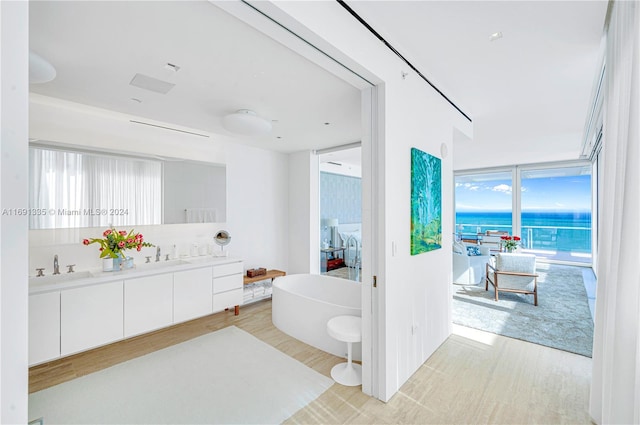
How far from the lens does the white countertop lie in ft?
7.86

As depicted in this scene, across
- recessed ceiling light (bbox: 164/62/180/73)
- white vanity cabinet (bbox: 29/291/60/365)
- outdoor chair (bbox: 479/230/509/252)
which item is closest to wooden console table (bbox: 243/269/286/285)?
white vanity cabinet (bbox: 29/291/60/365)

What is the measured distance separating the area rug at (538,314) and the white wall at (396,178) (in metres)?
1.17

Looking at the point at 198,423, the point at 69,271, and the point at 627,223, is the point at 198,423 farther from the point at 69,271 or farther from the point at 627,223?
the point at 627,223

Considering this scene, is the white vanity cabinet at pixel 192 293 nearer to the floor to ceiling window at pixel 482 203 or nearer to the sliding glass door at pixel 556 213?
the floor to ceiling window at pixel 482 203

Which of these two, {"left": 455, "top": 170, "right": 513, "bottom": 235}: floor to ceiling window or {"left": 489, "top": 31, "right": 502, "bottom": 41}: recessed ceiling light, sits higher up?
{"left": 489, "top": 31, "right": 502, "bottom": 41}: recessed ceiling light

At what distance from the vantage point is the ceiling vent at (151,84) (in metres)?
2.20

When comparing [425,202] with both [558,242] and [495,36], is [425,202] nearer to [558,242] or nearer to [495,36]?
[495,36]

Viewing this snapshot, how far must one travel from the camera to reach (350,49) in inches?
68.4

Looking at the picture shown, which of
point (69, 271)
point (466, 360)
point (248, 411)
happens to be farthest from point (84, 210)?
point (466, 360)

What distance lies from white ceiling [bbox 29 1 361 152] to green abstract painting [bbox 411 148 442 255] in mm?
901

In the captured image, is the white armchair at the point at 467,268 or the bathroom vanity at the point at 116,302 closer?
the bathroom vanity at the point at 116,302

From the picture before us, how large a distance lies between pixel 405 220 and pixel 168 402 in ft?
7.84

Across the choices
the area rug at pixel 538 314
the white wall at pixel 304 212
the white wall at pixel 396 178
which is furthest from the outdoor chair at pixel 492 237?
the white wall at pixel 396 178

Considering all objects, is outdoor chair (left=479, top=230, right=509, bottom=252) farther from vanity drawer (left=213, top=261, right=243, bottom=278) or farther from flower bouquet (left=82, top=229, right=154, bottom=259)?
flower bouquet (left=82, top=229, right=154, bottom=259)
